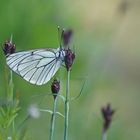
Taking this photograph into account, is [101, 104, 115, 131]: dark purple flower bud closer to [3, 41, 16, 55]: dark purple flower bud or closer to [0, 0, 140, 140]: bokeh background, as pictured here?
[3, 41, 16, 55]: dark purple flower bud

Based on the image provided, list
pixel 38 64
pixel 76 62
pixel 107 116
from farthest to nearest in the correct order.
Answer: pixel 76 62 → pixel 38 64 → pixel 107 116

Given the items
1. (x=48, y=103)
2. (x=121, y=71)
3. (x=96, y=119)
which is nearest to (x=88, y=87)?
(x=96, y=119)

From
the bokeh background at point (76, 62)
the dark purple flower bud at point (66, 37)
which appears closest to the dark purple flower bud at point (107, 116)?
the dark purple flower bud at point (66, 37)

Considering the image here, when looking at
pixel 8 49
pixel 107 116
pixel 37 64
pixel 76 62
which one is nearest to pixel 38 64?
pixel 37 64

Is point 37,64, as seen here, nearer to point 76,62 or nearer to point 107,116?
point 107,116

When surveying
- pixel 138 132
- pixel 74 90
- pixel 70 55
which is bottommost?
pixel 138 132

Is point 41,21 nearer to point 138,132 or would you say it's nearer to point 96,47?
point 96,47

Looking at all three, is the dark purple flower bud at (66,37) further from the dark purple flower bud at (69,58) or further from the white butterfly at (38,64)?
the dark purple flower bud at (69,58)

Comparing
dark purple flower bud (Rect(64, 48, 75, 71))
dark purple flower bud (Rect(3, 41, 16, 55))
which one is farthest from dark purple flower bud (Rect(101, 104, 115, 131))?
dark purple flower bud (Rect(3, 41, 16, 55))
